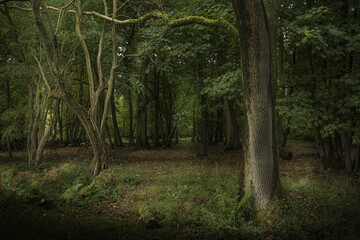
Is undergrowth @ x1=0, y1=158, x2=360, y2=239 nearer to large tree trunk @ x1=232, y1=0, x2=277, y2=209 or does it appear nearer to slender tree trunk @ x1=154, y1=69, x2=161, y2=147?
large tree trunk @ x1=232, y1=0, x2=277, y2=209

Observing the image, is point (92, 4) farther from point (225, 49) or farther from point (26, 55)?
point (225, 49)

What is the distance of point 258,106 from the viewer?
5348 mm

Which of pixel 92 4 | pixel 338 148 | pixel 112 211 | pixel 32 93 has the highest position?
pixel 92 4

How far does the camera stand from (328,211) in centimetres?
515

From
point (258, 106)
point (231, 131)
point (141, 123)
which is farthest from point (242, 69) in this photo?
point (141, 123)

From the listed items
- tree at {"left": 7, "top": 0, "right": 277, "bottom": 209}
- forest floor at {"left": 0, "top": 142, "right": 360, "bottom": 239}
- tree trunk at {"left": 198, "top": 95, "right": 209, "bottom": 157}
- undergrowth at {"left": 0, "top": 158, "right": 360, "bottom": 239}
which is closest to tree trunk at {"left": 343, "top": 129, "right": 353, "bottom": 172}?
forest floor at {"left": 0, "top": 142, "right": 360, "bottom": 239}

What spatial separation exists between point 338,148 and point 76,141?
74.7ft

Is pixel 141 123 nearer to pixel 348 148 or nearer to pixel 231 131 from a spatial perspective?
pixel 231 131

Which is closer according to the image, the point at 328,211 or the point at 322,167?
the point at 328,211

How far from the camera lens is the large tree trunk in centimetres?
523

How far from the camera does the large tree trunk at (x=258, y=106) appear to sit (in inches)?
206

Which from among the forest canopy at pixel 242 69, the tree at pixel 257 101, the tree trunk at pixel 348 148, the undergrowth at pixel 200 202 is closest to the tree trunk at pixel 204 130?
the forest canopy at pixel 242 69

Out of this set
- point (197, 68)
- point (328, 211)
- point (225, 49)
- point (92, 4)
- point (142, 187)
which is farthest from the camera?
point (92, 4)

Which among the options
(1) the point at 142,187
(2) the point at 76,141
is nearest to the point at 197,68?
(1) the point at 142,187
